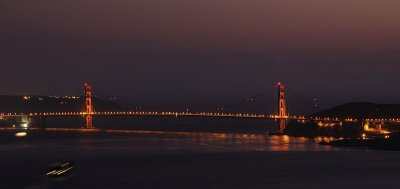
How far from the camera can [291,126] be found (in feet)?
277

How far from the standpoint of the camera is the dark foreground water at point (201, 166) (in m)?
36.7

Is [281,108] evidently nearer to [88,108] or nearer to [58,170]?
[88,108]

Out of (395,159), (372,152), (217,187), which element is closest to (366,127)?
(372,152)

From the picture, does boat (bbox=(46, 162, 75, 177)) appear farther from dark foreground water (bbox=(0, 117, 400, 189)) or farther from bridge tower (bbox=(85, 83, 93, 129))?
bridge tower (bbox=(85, 83, 93, 129))

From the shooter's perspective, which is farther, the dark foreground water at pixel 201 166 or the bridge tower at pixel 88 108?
the bridge tower at pixel 88 108

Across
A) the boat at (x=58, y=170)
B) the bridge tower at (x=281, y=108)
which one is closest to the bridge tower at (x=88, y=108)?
the bridge tower at (x=281, y=108)

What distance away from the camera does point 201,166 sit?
45.0 m

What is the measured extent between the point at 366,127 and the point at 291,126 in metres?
10.6

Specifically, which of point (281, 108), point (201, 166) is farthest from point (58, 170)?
point (281, 108)

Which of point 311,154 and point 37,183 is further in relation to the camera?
point 311,154

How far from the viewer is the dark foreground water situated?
36688mm

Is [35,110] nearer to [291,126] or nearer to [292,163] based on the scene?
[291,126]

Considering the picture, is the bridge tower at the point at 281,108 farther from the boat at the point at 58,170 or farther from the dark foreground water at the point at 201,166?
the boat at the point at 58,170

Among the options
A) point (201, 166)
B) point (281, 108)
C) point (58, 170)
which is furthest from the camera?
point (281, 108)
